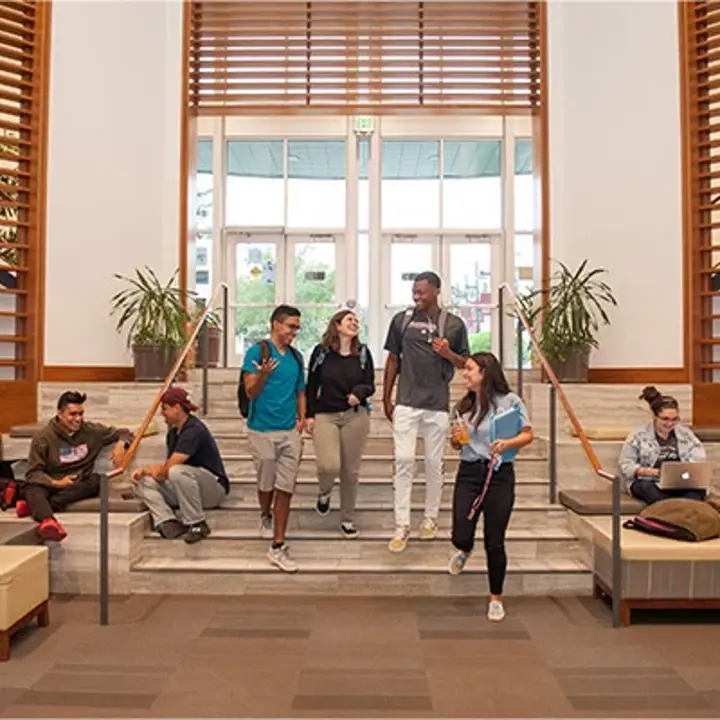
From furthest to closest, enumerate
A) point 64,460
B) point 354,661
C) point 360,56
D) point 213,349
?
1. point 213,349
2. point 360,56
3. point 64,460
4. point 354,661

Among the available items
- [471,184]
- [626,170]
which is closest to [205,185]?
[471,184]

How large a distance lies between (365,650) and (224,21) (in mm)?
6410

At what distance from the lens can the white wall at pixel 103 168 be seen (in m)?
7.18

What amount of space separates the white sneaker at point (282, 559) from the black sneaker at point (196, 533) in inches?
17.7

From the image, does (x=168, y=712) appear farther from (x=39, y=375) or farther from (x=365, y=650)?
(x=39, y=375)

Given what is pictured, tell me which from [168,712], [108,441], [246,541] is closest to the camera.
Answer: [168,712]

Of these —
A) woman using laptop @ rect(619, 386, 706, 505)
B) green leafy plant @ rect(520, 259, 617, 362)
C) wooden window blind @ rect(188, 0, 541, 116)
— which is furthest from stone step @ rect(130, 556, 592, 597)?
wooden window blind @ rect(188, 0, 541, 116)

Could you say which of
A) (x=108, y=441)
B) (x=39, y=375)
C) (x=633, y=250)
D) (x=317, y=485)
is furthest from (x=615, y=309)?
(x=39, y=375)

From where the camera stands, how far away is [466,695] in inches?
126

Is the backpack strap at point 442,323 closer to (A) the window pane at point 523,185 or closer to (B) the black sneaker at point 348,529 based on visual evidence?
(B) the black sneaker at point 348,529

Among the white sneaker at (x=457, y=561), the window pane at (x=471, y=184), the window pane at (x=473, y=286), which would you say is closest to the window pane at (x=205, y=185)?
the window pane at (x=471, y=184)

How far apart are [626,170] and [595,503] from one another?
3.54m

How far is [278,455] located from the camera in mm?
4734

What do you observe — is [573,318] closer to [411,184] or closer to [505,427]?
[505,427]
